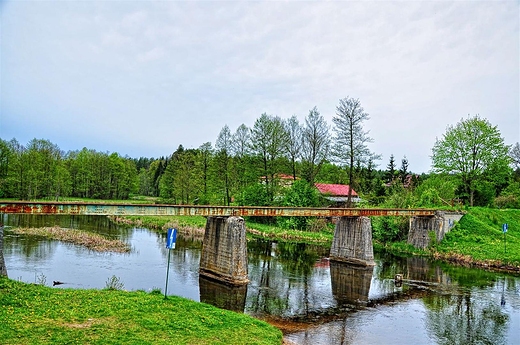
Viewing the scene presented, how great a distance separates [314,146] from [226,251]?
31837 millimetres

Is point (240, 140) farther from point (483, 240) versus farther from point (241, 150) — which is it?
point (483, 240)

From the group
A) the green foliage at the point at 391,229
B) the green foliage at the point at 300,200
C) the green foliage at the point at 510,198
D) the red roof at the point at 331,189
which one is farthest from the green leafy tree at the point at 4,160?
the green foliage at the point at 510,198

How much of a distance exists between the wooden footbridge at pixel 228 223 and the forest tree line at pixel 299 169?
1322 cm

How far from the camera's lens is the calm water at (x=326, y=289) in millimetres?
16203

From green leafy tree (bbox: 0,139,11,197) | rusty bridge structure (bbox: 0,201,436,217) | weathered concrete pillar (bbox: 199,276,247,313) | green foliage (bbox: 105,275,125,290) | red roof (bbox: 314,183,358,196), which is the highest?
green leafy tree (bbox: 0,139,11,197)

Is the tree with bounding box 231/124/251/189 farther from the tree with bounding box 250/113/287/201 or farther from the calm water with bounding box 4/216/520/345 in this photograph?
the calm water with bounding box 4/216/520/345

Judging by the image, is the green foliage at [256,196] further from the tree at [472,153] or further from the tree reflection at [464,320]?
the tree reflection at [464,320]

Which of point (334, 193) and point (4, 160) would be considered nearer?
point (334, 193)

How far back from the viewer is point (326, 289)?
2280 centimetres

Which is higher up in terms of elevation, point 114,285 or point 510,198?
point 510,198

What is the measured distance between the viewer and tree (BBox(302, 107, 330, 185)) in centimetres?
5147

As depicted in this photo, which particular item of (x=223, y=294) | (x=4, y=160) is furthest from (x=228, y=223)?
(x=4, y=160)

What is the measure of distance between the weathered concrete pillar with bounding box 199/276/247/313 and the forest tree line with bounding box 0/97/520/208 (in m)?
25.6

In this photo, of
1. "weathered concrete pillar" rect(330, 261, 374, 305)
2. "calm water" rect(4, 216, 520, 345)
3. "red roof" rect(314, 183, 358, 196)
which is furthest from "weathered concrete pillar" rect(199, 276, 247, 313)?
"red roof" rect(314, 183, 358, 196)
